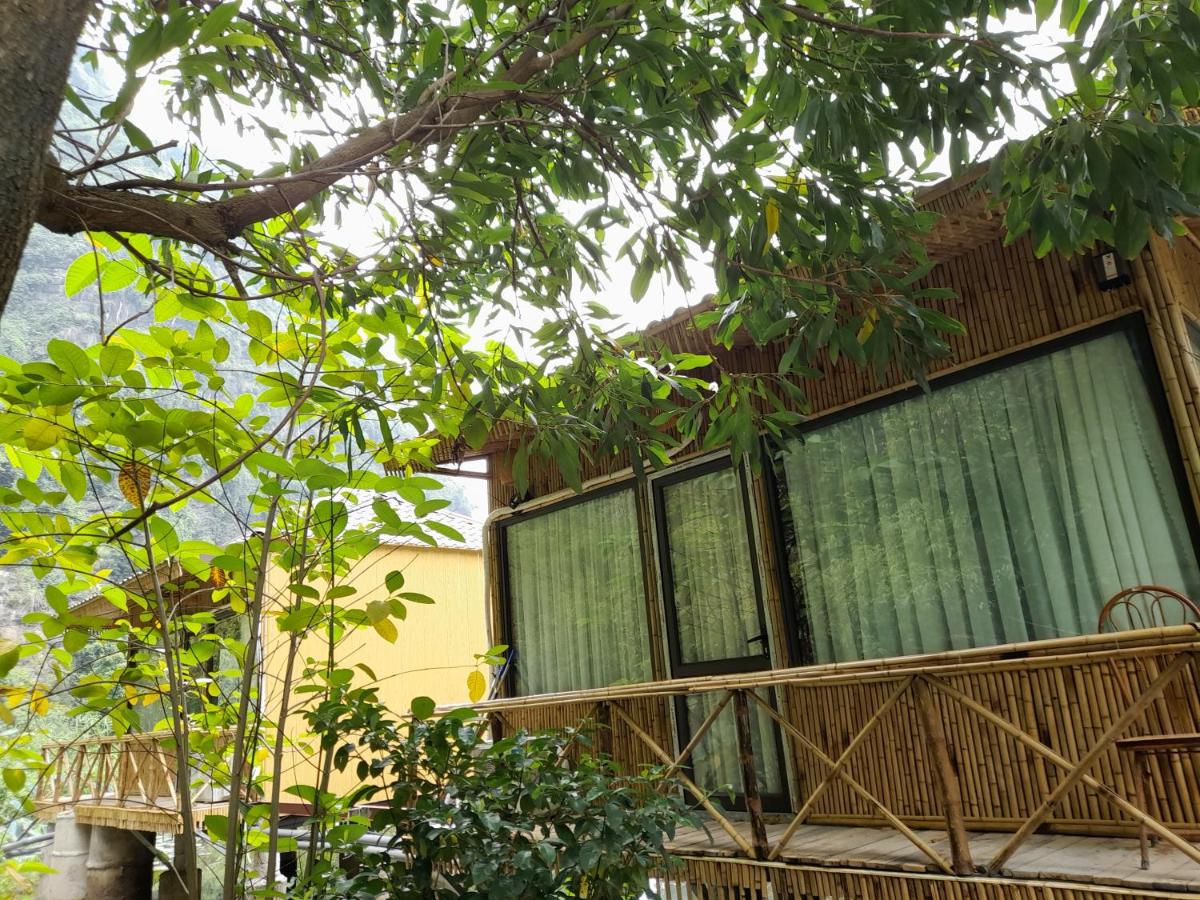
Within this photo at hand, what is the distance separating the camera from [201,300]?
1.88m

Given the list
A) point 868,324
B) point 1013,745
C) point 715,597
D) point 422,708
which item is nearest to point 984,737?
point 1013,745

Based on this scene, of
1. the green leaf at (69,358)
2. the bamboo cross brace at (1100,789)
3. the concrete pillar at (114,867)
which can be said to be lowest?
the concrete pillar at (114,867)

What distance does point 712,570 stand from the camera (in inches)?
204

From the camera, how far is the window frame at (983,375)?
3.39m

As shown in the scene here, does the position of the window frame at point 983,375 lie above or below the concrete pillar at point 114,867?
above

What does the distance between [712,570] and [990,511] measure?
1721 millimetres

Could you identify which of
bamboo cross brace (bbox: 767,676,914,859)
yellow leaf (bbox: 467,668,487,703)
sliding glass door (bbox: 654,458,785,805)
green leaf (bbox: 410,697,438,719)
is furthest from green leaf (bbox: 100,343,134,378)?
sliding glass door (bbox: 654,458,785,805)

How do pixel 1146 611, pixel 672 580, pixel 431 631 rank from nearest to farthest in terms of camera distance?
pixel 1146 611 → pixel 672 580 → pixel 431 631

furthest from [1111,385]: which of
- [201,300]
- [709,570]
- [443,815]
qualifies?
[201,300]

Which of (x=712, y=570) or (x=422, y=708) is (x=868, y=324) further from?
(x=712, y=570)

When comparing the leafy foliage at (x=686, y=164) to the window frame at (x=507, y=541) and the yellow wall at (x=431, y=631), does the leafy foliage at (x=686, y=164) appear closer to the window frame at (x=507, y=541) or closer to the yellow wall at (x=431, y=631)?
the window frame at (x=507, y=541)

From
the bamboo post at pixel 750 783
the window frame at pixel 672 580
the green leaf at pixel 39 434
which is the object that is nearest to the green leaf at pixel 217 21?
the green leaf at pixel 39 434

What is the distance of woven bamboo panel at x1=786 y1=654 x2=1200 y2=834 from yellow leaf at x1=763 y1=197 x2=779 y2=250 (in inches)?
68.1

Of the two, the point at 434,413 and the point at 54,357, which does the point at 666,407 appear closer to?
the point at 434,413
